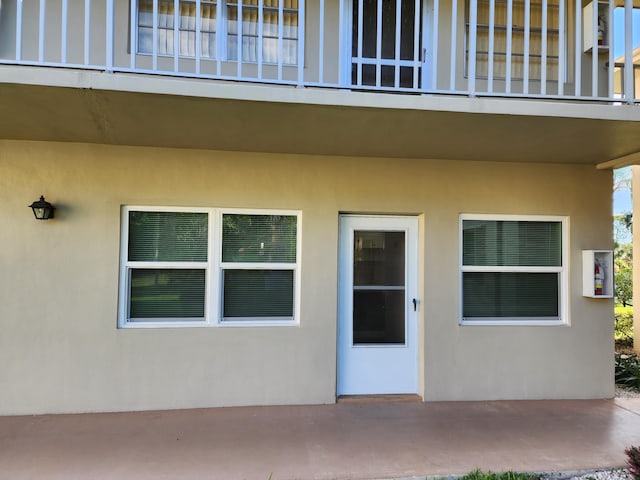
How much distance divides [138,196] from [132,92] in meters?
1.53

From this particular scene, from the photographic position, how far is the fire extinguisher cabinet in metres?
4.73

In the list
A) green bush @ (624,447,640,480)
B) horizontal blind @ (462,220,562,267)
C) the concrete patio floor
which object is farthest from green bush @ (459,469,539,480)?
horizontal blind @ (462,220,562,267)

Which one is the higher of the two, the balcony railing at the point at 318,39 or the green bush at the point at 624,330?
the balcony railing at the point at 318,39

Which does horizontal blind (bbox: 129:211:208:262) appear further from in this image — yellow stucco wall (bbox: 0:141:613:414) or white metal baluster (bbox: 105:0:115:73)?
white metal baluster (bbox: 105:0:115:73)

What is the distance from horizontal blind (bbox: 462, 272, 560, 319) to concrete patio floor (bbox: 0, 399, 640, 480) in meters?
1.01

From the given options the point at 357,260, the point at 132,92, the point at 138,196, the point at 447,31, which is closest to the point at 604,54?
the point at 447,31

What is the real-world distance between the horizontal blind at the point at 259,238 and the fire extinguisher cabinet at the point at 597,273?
3.38 m

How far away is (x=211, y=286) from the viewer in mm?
4473

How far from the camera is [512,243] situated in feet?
16.1

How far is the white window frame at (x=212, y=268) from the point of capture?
438 cm

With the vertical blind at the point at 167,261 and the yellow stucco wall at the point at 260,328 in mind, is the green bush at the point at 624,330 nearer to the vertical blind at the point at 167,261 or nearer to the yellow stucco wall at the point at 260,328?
the yellow stucco wall at the point at 260,328

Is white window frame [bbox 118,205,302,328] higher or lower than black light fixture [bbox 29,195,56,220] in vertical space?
lower

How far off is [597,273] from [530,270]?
71 centimetres

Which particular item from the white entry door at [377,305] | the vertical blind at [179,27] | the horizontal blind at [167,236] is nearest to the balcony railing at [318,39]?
the vertical blind at [179,27]
